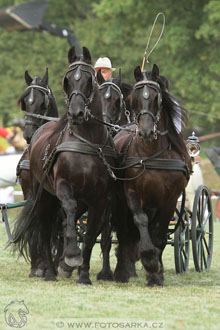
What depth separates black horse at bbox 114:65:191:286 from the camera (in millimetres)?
7402

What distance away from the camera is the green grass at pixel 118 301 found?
18.1 ft

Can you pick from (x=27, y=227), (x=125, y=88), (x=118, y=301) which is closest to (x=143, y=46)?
(x=125, y=88)

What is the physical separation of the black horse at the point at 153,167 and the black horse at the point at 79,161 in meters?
0.28

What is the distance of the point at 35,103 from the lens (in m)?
8.95

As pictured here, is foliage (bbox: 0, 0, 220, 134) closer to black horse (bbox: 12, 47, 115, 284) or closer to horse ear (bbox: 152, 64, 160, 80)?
black horse (bbox: 12, 47, 115, 284)

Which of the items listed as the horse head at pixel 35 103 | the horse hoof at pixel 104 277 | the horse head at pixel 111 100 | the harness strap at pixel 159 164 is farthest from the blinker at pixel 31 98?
the horse hoof at pixel 104 277

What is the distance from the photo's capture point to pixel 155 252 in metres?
A: 7.46

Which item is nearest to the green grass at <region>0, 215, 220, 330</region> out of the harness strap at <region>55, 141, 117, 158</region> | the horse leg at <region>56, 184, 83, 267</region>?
the horse leg at <region>56, 184, 83, 267</region>

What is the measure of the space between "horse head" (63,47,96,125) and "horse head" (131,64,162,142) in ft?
1.36

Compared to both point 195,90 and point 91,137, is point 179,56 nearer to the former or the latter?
point 195,90

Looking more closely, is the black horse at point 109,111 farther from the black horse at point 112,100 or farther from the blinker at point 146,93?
the blinker at point 146,93

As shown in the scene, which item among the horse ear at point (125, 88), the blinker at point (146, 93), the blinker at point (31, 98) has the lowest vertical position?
the blinker at point (146, 93)

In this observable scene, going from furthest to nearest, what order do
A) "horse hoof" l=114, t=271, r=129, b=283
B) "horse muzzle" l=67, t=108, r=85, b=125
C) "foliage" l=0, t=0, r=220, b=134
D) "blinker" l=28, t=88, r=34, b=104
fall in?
"foliage" l=0, t=0, r=220, b=134, "blinker" l=28, t=88, r=34, b=104, "horse hoof" l=114, t=271, r=129, b=283, "horse muzzle" l=67, t=108, r=85, b=125

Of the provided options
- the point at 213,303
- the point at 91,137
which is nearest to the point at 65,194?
the point at 91,137
